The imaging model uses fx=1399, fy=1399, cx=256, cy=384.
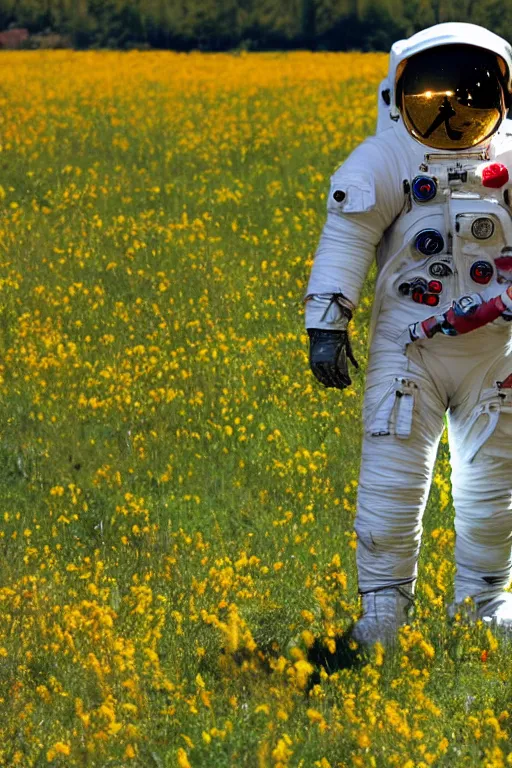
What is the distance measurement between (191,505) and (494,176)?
2.89m

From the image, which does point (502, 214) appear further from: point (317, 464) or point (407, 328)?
point (317, 464)

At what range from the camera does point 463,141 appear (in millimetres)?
5715

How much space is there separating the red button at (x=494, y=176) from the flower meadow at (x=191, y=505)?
1789mm

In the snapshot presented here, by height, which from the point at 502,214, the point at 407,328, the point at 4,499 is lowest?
the point at 4,499

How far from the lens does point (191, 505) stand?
780 centimetres

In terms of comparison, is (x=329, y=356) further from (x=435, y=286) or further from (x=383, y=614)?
(x=383, y=614)

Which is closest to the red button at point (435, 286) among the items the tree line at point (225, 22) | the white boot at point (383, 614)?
the white boot at point (383, 614)

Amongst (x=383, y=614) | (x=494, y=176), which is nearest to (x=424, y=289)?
(x=494, y=176)

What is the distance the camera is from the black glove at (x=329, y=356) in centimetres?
572

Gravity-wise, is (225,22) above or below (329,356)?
below

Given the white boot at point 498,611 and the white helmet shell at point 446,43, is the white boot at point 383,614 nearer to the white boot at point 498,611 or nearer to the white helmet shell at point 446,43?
the white boot at point 498,611

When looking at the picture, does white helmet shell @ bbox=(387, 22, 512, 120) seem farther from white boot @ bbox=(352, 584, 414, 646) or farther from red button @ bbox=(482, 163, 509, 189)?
white boot @ bbox=(352, 584, 414, 646)

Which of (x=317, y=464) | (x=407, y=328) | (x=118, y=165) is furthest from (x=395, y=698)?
(x=118, y=165)

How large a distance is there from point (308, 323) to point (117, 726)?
1.85 meters
